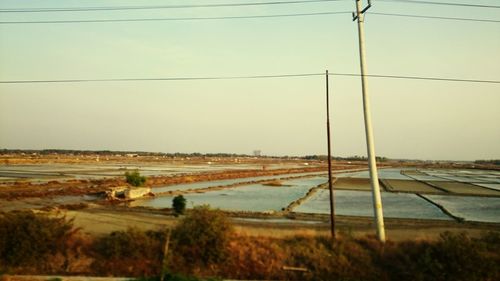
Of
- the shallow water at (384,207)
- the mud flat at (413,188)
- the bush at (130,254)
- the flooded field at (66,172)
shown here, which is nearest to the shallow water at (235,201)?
the shallow water at (384,207)

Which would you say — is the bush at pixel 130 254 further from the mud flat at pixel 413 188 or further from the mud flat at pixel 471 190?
the mud flat at pixel 471 190

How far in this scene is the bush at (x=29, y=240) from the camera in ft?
43.5

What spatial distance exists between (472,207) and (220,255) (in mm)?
27592

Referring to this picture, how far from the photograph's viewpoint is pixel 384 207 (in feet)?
102

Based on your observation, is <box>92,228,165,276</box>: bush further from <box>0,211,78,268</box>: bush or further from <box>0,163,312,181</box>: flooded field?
<box>0,163,312,181</box>: flooded field

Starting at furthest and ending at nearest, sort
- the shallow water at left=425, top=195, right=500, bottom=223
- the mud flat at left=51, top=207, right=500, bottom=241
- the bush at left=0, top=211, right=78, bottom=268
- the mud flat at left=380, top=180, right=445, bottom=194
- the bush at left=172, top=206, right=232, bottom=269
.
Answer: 1. the mud flat at left=380, top=180, right=445, bottom=194
2. the shallow water at left=425, top=195, right=500, bottom=223
3. the mud flat at left=51, top=207, right=500, bottom=241
4. the bush at left=172, top=206, right=232, bottom=269
5. the bush at left=0, top=211, right=78, bottom=268

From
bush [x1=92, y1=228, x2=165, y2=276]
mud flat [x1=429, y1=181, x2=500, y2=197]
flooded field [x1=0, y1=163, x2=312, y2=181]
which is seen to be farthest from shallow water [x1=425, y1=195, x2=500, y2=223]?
flooded field [x1=0, y1=163, x2=312, y2=181]

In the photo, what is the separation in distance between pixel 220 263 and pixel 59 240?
594cm

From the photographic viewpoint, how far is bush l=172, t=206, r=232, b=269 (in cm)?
1353

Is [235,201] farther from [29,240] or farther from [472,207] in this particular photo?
[29,240]

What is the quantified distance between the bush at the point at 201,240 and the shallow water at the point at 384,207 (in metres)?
14.8

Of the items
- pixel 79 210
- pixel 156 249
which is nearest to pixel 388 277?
pixel 156 249

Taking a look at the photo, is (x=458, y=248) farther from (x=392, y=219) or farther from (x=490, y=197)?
(x=490, y=197)

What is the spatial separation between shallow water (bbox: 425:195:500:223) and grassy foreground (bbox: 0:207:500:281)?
1424 cm
